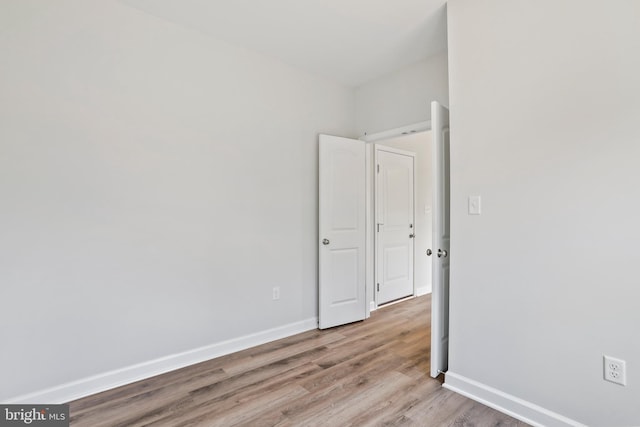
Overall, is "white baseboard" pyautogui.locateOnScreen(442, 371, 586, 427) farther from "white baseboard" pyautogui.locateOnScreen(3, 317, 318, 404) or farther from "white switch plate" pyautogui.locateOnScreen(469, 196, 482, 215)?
"white baseboard" pyautogui.locateOnScreen(3, 317, 318, 404)

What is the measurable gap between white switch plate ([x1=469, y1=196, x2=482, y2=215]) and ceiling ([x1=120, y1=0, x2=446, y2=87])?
Result: 55.1 inches

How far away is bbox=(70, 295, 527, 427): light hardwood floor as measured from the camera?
1879 mm

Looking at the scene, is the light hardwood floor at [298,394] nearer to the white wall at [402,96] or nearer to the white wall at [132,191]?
the white wall at [132,191]

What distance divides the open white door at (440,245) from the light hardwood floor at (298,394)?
0.21 meters

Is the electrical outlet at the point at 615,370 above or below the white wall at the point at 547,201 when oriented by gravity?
below

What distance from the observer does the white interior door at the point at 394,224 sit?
4184 mm

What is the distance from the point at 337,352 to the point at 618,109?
8.11 feet

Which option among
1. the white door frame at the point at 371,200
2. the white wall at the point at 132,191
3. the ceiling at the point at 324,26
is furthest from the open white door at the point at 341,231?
the ceiling at the point at 324,26

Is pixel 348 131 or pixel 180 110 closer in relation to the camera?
pixel 180 110

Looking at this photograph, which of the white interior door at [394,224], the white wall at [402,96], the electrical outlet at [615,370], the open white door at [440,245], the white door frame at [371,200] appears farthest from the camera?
the white interior door at [394,224]

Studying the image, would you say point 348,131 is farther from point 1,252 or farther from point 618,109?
point 1,252

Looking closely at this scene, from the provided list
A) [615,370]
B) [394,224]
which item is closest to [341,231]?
[394,224]

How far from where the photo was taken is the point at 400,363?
258 centimetres

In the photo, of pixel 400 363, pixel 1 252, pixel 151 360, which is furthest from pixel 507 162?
pixel 1 252
